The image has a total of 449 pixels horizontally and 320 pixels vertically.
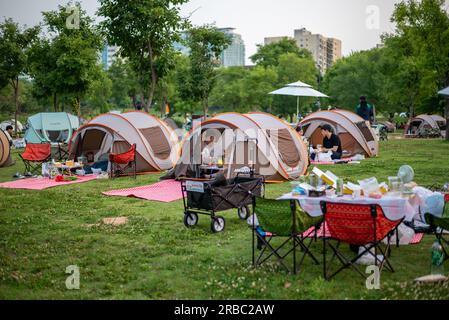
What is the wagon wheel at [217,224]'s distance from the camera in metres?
8.30

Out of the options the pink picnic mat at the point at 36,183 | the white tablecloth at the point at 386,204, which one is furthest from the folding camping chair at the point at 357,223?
the pink picnic mat at the point at 36,183

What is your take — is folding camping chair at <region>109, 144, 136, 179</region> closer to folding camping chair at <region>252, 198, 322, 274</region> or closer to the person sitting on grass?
the person sitting on grass

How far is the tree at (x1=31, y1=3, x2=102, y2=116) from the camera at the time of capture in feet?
79.0

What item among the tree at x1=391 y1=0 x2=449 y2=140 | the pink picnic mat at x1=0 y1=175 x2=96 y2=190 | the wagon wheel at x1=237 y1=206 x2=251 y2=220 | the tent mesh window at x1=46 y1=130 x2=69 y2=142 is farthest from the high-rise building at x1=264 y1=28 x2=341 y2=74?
the wagon wheel at x1=237 y1=206 x2=251 y2=220

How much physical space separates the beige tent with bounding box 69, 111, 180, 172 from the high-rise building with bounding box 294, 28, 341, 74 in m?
126

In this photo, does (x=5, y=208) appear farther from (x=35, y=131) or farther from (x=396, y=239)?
(x=35, y=131)

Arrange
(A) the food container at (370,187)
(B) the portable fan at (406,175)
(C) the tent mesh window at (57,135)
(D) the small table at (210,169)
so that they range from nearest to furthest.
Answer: (A) the food container at (370,187) < (B) the portable fan at (406,175) < (D) the small table at (210,169) < (C) the tent mesh window at (57,135)

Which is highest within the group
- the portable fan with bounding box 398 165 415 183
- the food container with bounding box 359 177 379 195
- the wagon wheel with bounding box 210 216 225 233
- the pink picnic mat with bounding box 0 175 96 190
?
the portable fan with bounding box 398 165 415 183

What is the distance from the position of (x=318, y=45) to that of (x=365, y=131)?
140613mm

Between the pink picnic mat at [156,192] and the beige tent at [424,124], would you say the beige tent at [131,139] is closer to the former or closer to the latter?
the pink picnic mat at [156,192]

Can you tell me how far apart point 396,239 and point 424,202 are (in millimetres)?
742

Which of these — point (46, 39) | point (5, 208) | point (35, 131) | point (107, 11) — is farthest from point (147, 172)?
point (46, 39)

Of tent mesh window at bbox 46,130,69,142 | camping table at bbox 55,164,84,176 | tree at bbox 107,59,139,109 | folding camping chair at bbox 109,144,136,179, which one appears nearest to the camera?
folding camping chair at bbox 109,144,136,179

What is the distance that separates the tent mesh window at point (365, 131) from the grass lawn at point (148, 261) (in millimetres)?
9878
